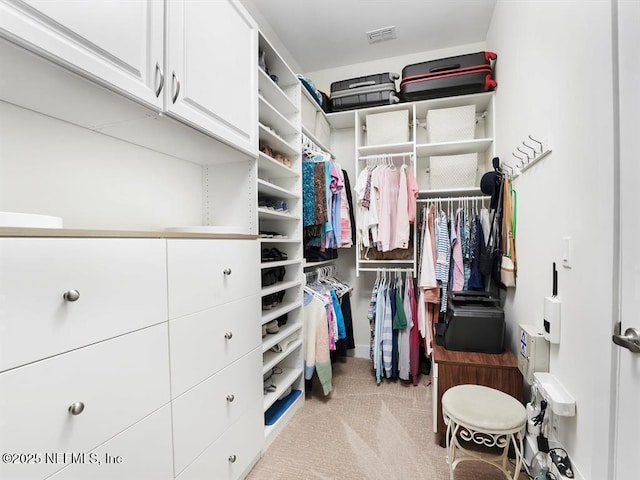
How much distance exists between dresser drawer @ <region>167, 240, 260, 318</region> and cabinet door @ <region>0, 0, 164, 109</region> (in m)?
0.54

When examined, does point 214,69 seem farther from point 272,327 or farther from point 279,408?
point 279,408

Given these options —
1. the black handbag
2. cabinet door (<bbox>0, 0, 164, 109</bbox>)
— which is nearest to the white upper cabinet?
cabinet door (<bbox>0, 0, 164, 109</bbox>)

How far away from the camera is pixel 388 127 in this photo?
2.54m

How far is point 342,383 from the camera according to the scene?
7.95ft

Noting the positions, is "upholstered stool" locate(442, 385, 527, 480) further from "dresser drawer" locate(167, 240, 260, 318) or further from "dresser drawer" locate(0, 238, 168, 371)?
"dresser drawer" locate(0, 238, 168, 371)

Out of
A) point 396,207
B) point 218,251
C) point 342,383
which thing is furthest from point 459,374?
point 218,251

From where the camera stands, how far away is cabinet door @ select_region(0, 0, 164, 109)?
703 millimetres

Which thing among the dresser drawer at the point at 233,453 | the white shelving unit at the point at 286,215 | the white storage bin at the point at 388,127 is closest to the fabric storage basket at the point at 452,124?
the white storage bin at the point at 388,127

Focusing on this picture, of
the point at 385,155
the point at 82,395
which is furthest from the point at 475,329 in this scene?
the point at 82,395

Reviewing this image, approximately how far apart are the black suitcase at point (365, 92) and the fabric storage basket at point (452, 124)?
14.8 inches

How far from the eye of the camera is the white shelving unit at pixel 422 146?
2369 mm

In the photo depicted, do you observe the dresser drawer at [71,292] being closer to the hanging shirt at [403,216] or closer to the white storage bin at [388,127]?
the hanging shirt at [403,216]

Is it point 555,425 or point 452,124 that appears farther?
point 452,124

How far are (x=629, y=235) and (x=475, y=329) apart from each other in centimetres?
107
